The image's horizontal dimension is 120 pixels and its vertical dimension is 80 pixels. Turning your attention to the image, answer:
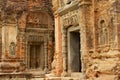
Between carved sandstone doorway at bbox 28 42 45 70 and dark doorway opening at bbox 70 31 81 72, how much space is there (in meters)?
6.51

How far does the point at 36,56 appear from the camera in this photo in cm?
1847

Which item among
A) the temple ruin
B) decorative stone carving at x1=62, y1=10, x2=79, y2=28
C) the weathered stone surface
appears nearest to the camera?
the weathered stone surface

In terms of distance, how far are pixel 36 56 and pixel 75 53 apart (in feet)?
22.3

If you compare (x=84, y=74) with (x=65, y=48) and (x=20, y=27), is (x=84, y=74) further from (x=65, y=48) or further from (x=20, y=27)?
(x=20, y=27)

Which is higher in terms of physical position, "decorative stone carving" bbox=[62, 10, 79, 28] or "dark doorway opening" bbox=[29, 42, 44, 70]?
"decorative stone carving" bbox=[62, 10, 79, 28]

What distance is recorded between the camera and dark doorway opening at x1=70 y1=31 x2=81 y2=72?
1195 cm

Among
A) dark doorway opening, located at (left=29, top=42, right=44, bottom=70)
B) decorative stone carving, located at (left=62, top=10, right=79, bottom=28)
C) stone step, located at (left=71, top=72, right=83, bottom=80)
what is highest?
decorative stone carving, located at (left=62, top=10, right=79, bottom=28)

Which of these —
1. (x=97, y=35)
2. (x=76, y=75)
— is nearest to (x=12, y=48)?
(x=76, y=75)

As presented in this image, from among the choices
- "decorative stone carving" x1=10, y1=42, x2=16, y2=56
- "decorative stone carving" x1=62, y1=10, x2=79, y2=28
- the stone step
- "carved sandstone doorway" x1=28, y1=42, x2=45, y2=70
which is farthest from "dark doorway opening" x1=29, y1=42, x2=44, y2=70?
the stone step

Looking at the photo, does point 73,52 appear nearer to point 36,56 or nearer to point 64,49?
point 64,49

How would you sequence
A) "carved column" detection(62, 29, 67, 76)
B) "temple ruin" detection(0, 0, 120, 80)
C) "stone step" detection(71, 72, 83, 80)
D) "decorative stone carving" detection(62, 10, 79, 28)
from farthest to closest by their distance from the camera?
"carved column" detection(62, 29, 67, 76)
"decorative stone carving" detection(62, 10, 79, 28)
"stone step" detection(71, 72, 83, 80)
"temple ruin" detection(0, 0, 120, 80)

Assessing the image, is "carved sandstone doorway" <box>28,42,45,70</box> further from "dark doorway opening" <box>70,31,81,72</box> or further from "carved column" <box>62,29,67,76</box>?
"dark doorway opening" <box>70,31,81,72</box>

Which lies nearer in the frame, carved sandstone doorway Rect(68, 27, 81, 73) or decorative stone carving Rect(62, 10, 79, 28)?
decorative stone carving Rect(62, 10, 79, 28)

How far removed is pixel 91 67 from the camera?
9617mm
